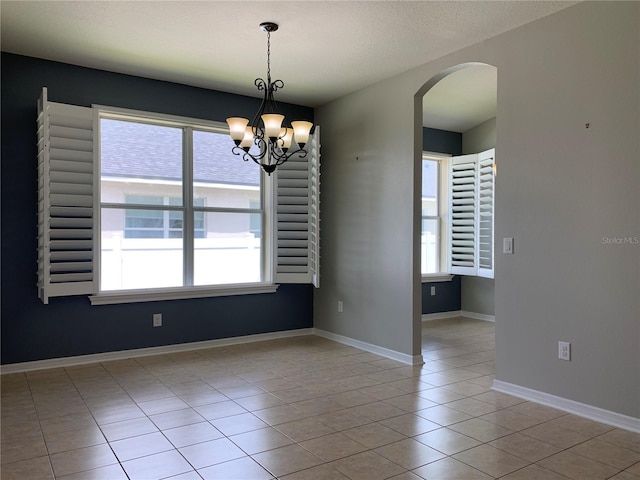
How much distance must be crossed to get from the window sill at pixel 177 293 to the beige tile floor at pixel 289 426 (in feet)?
1.95

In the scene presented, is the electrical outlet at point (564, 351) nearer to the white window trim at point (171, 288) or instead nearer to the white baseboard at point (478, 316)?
the white window trim at point (171, 288)

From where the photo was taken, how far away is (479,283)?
279 inches

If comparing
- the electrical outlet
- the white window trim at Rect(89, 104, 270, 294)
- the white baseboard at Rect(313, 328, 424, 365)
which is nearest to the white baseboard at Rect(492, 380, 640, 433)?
the electrical outlet

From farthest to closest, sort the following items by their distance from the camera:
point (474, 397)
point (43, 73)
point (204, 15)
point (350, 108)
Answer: point (350, 108)
point (43, 73)
point (474, 397)
point (204, 15)

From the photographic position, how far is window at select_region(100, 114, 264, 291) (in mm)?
4719

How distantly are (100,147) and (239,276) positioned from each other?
75.6 inches

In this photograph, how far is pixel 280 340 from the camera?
18.3ft

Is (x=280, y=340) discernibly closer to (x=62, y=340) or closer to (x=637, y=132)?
(x=62, y=340)

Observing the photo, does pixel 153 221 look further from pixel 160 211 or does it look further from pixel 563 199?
pixel 563 199

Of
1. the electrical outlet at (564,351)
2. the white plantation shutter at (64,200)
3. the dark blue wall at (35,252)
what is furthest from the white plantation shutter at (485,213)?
the white plantation shutter at (64,200)

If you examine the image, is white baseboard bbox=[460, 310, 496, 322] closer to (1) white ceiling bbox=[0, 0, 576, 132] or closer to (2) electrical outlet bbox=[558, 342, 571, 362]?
(2) electrical outlet bbox=[558, 342, 571, 362]

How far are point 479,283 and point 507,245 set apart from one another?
3.53 meters

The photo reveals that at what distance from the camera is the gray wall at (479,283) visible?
6.89 meters

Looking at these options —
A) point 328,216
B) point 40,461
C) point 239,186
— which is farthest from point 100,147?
point 40,461
